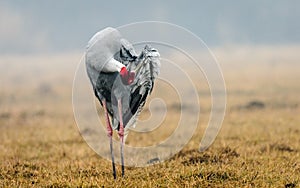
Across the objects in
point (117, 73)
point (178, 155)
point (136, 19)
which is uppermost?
point (136, 19)

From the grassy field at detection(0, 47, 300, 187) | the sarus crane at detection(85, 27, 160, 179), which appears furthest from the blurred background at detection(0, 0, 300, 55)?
the sarus crane at detection(85, 27, 160, 179)

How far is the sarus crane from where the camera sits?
7105mm

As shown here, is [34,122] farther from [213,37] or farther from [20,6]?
[20,6]

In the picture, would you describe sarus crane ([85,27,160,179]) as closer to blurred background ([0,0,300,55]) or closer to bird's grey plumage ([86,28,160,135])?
bird's grey plumage ([86,28,160,135])

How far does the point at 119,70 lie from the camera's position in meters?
7.01

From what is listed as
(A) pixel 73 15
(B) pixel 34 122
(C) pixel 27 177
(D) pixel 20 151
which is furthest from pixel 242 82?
(A) pixel 73 15

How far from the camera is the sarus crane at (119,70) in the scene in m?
7.11

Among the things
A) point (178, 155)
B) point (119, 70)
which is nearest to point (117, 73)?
point (119, 70)

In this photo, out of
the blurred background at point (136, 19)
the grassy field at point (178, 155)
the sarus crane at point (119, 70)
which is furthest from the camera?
the blurred background at point (136, 19)

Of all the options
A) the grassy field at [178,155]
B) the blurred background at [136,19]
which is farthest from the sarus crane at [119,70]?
the blurred background at [136,19]

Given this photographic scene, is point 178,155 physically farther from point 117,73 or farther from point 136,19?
point 136,19

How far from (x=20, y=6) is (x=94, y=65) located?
581 ft

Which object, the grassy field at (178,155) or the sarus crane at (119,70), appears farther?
the grassy field at (178,155)

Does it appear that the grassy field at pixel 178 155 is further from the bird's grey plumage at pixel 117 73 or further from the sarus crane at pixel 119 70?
the bird's grey plumage at pixel 117 73
